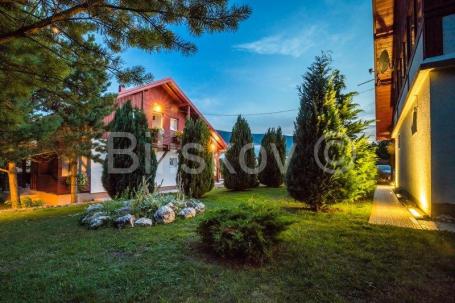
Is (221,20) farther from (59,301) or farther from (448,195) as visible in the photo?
(448,195)

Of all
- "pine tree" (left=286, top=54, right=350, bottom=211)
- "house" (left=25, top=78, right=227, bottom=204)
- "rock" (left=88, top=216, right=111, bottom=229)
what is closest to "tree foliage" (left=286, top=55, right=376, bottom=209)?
Result: "pine tree" (left=286, top=54, right=350, bottom=211)

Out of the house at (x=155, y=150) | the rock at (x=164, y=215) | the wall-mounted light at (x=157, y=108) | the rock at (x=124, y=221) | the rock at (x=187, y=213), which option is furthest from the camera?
the wall-mounted light at (x=157, y=108)

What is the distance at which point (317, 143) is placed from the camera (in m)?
6.12

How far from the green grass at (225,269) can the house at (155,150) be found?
8124 millimetres

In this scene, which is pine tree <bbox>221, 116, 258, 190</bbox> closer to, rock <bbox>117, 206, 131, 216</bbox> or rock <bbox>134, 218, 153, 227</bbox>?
rock <bbox>117, 206, 131, 216</bbox>

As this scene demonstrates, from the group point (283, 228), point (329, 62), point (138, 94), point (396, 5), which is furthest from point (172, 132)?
point (283, 228)

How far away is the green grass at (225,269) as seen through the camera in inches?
94.7

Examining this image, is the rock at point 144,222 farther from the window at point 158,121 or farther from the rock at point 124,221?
the window at point 158,121

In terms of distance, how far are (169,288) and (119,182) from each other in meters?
6.42

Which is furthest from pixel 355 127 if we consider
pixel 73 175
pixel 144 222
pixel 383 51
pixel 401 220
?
pixel 73 175

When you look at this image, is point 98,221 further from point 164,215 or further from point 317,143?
point 317,143

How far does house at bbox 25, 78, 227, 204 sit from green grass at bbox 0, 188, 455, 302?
8124 millimetres

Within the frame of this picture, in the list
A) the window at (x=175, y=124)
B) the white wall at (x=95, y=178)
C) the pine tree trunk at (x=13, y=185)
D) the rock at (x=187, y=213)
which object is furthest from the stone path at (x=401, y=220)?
the window at (x=175, y=124)

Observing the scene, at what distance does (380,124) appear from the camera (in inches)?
689
